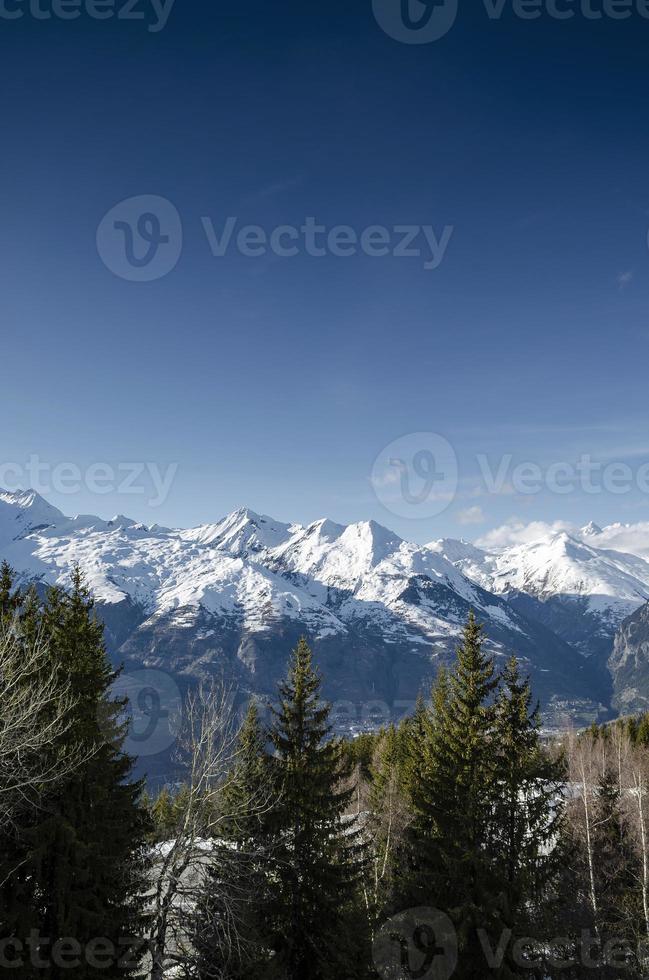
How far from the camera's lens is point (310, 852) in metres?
23.3

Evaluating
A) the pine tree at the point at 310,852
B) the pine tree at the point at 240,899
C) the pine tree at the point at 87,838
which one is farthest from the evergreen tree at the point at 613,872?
the pine tree at the point at 87,838

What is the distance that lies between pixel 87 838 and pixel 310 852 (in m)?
8.97

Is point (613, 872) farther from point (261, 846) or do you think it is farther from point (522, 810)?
point (261, 846)

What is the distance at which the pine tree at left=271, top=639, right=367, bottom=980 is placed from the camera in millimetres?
22125

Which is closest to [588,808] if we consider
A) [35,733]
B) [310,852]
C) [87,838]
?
[310,852]

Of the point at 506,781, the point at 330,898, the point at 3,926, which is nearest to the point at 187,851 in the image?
the point at 3,926

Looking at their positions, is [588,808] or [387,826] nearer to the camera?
[588,808]

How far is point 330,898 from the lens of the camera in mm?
23031

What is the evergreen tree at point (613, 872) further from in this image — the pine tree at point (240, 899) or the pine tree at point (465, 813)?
the pine tree at point (240, 899)

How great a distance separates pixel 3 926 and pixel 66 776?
4.34m

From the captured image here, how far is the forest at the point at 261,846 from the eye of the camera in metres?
18.7

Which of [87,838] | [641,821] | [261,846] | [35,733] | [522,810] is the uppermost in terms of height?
[35,733]

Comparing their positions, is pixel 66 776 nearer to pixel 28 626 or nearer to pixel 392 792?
pixel 28 626

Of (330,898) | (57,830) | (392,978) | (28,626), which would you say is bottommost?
(392,978)
